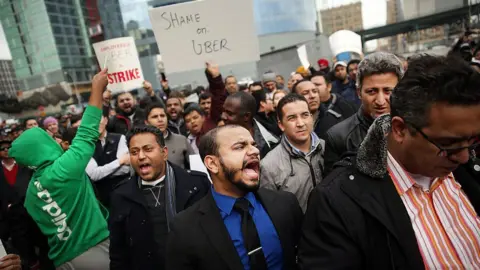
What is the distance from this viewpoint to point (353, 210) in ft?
4.04

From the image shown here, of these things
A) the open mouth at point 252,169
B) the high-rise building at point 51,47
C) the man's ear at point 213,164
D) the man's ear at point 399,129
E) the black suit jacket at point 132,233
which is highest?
the high-rise building at point 51,47

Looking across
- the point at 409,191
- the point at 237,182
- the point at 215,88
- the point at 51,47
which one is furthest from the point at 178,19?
the point at 51,47

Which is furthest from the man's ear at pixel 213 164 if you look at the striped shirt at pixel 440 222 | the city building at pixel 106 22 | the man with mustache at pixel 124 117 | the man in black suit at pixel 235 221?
the city building at pixel 106 22

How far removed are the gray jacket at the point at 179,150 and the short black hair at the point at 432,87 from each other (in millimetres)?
2816

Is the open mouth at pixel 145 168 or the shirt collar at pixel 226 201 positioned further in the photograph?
the open mouth at pixel 145 168

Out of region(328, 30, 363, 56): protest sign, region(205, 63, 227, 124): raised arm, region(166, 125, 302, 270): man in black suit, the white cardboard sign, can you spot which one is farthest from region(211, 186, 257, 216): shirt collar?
region(328, 30, 363, 56): protest sign

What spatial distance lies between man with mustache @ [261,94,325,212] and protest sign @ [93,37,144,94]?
369cm

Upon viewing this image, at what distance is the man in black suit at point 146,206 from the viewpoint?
241 cm

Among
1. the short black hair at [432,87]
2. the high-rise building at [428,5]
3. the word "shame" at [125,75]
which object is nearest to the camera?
the short black hair at [432,87]

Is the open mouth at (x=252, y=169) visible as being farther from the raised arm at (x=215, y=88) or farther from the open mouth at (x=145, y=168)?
the raised arm at (x=215, y=88)

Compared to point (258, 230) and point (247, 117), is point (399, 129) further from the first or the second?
point (247, 117)

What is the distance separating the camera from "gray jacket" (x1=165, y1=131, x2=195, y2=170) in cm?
369

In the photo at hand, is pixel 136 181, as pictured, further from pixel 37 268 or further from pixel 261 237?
pixel 37 268

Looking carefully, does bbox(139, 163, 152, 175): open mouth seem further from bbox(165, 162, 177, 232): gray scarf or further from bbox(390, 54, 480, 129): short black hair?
bbox(390, 54, 480, 129): short black hair
